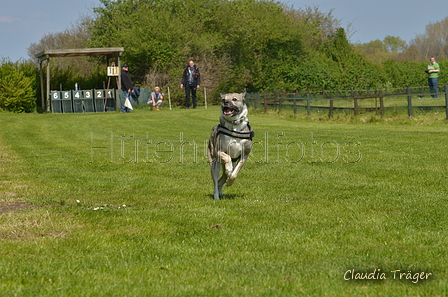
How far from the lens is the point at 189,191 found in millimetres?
10438

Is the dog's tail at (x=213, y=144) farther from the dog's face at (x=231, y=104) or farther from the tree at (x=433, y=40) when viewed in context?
the tree at (x=433, y=40)

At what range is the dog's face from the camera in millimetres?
8664

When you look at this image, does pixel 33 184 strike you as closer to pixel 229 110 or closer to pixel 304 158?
pixel 229 110

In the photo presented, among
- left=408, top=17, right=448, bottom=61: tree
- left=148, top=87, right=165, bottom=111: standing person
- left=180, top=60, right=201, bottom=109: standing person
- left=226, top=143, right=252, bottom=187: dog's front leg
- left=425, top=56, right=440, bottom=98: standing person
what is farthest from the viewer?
left=408, top=17, right=448, bottom=61: tree

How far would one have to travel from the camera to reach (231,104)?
342 inches

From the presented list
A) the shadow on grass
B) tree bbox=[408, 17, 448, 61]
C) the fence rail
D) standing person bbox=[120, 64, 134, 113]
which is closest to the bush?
standing person bbox=[120, 64, 134, 113]

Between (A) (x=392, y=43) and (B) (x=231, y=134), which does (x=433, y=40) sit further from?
(B) (x=231, y=134)

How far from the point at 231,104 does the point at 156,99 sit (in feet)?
96.8

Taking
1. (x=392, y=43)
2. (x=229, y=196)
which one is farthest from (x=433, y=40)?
(x=229, y=196)

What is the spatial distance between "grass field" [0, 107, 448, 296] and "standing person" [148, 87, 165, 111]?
828 inches

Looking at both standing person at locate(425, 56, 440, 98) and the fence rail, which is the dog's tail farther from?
standing person at locate(425, 56, 440, 98)

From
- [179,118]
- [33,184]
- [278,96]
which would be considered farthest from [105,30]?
[33,184]

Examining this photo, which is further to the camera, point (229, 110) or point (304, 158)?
point (304, 158)

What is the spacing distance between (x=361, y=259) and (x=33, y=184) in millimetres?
7313
